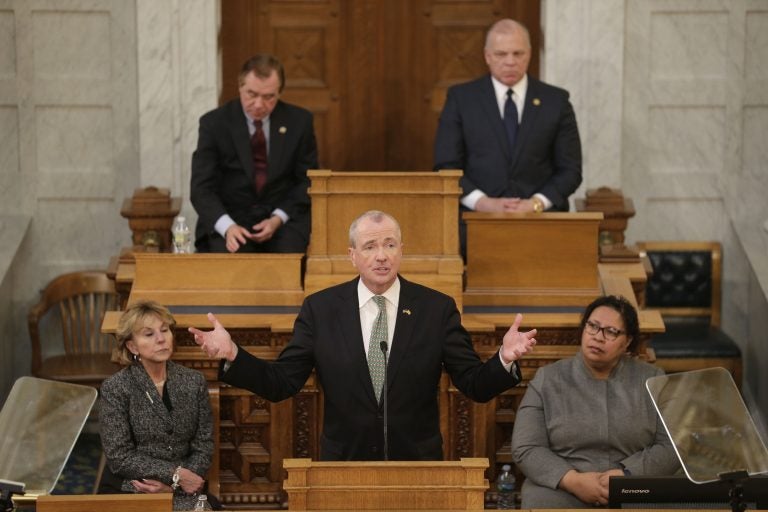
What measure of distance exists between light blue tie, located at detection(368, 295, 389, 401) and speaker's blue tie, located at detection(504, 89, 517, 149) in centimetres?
207

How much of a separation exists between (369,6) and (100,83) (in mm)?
1577

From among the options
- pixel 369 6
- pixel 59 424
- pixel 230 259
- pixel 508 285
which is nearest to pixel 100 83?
pixel 369 6

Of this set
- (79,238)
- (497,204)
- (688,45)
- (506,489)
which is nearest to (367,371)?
(506,489)

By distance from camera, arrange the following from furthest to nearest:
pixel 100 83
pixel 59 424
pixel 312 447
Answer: pixel 100 83 < pixel 312 447 < pixel 59 424

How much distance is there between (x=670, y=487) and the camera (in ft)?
15.6

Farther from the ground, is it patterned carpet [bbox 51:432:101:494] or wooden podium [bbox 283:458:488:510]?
wooden podium [bbox 283:458:488:510]

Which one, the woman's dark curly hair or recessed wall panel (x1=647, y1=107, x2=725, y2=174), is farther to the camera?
recessed wall panel (x1=647, y1=107, x2=725, y2=174)

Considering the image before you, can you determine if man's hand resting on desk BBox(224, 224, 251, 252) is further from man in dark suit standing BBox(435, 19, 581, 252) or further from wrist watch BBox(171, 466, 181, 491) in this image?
wrist watch BBox(171, 466, 181, 491)

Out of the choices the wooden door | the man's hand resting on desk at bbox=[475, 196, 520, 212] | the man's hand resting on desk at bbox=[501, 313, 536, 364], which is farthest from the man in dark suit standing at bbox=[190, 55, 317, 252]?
the man's hand resting on desk at bbox=[501, 313, 536, 364]

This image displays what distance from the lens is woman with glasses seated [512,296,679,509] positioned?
5.35 m

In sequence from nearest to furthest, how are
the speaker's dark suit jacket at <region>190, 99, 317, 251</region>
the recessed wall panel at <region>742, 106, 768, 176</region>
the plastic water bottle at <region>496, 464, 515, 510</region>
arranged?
the plastic water bottle at <region>496, 464, 515, 510</region> → the speaker's dark suit jacket at <region>190, 99, 317, 251</region> → the recessed wall panel at <region>742, 106, 768, 176</region>

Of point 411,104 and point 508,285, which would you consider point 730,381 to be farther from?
point 411,104

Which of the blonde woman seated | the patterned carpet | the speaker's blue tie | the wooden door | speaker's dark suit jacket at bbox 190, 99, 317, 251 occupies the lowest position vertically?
the patterned carpet

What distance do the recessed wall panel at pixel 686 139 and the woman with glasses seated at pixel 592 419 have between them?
3.10 meters
